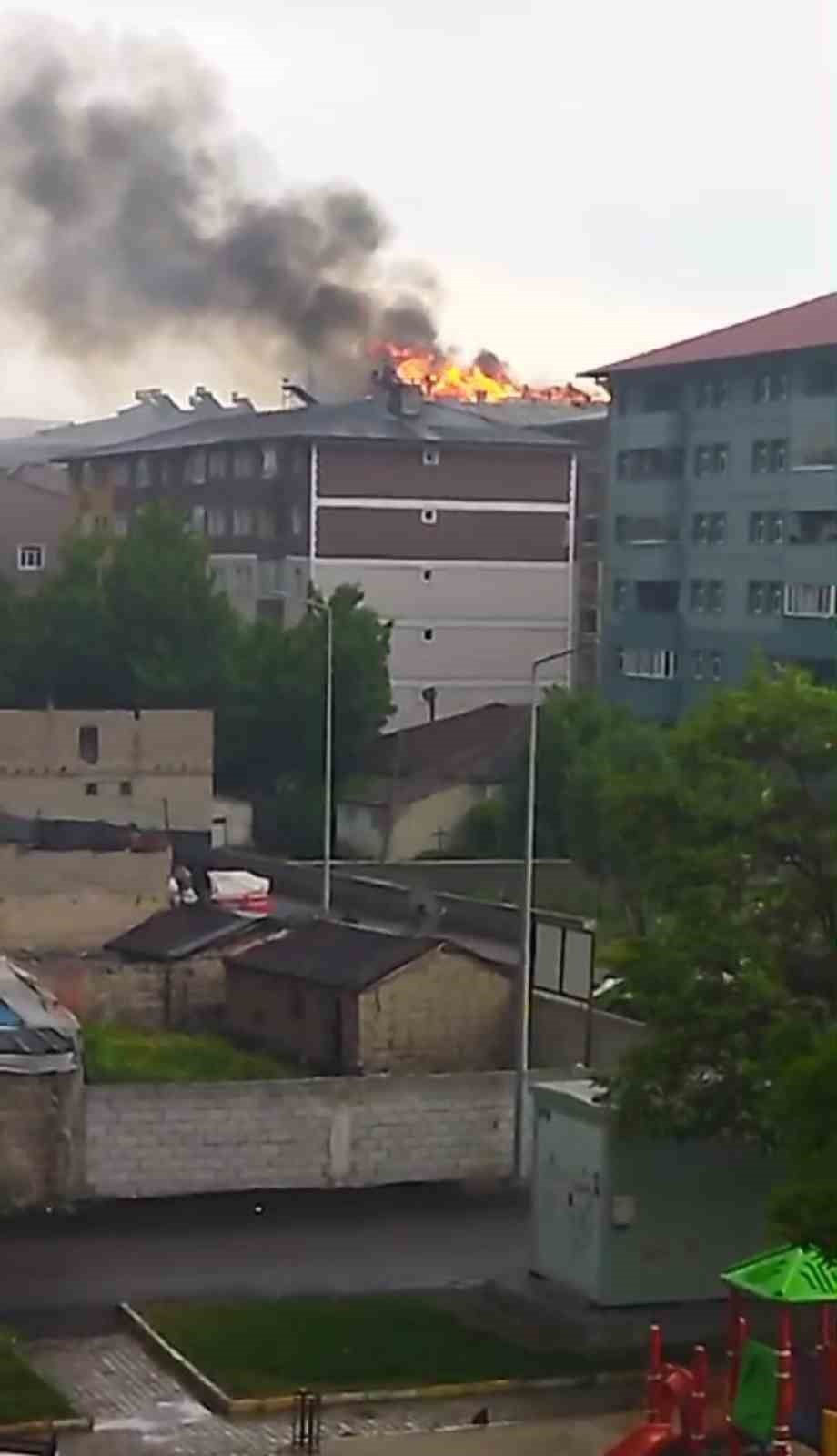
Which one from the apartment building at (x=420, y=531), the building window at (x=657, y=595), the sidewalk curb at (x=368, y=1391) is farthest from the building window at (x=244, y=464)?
the sidewalk curb at (x=368, y=1391)

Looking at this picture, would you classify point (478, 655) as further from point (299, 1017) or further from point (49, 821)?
point (299, 1017)

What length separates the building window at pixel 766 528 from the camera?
48.7 meters

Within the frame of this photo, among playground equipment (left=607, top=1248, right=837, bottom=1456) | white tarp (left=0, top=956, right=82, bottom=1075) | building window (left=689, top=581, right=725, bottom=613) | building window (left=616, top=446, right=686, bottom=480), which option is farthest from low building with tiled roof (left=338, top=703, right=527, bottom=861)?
playground equipment (left=607, top=1248, right=837, bottom=1456)

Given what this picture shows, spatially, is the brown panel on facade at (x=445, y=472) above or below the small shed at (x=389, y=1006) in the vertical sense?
above

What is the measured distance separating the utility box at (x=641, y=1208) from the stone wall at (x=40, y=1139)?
3.96m

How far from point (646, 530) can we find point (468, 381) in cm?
3297

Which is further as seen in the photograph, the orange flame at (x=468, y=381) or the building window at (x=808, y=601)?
the orange flame at (x=468, y=381)

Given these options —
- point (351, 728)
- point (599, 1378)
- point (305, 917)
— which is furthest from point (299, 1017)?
point (351, 728)

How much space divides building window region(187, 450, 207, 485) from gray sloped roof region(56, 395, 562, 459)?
0.33 metres

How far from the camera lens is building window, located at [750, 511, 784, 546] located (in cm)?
4869

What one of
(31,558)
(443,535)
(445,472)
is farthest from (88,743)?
(31,558)

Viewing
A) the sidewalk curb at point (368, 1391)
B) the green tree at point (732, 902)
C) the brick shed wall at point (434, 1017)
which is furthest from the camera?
the brick shed wall at point (434, 1017)

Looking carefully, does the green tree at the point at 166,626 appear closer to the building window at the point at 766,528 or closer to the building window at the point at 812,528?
the building window at the point at 766,528

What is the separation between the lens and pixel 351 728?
44.9 metres
